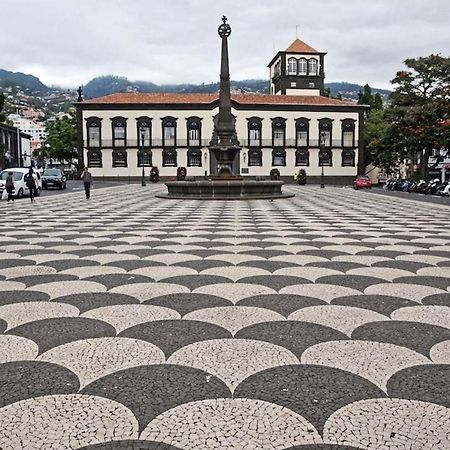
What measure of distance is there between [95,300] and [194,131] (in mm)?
55942

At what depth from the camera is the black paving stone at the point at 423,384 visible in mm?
2713

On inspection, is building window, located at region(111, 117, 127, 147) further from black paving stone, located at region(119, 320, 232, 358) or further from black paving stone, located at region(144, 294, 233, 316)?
black paving stone, located at region(119, 320, 232, 358)

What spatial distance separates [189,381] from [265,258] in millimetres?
4126

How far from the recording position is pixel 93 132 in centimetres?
5925

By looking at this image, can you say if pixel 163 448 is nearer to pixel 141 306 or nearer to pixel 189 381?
pixel 189 381

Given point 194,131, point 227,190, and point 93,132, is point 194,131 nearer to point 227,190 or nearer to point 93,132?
point 93,132

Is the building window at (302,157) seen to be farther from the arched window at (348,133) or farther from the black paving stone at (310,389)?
the black paving stone at (310,389)

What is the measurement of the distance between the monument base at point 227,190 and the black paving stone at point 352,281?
629 inches

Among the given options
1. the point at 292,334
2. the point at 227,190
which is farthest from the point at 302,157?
the point at 292,334

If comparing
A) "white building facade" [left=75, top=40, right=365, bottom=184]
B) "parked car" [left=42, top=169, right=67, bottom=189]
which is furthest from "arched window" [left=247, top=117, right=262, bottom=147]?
"parked car" [left=42, top=169, right=67, bottom=189]

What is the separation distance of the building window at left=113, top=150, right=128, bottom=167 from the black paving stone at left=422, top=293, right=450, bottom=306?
5690 cm

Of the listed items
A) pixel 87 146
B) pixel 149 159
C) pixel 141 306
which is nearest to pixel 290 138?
pixel 149 159

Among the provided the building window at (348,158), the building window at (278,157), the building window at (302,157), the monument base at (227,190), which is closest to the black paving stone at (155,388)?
the monument base at (227,190)

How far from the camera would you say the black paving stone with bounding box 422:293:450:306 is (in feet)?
15.1
